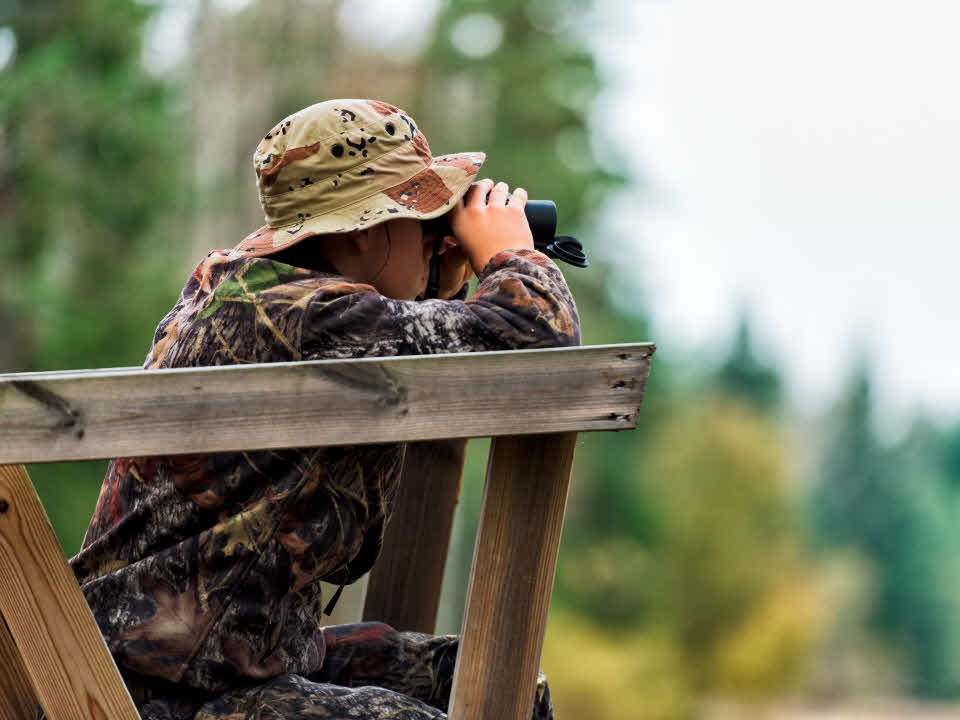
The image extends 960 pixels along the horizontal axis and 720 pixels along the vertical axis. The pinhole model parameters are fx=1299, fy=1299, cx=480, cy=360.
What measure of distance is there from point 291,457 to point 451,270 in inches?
19.7

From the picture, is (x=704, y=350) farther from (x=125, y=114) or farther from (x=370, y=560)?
(x=370, y=560)

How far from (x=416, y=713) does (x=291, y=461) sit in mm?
428

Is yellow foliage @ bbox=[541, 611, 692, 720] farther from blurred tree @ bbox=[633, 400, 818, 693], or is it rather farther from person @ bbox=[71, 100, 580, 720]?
person @ bbox=[71, 100, 580, 720]

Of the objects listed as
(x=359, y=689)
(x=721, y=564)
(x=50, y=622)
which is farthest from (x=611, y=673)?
(x=50, y=622)

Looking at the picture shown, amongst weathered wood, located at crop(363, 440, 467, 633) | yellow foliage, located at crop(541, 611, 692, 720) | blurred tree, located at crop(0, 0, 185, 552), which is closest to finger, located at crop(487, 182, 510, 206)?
weathered wood, located at crop(363, 440, 467, 633)

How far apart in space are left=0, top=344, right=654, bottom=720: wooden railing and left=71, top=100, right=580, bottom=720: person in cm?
15

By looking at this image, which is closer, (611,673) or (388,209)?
(388,209)

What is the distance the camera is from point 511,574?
6.22 ft

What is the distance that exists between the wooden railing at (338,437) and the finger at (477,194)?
1.40 feet

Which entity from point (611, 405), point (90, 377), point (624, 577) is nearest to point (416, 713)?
point (611, 405)

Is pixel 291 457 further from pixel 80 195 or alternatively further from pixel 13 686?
pixel 80 195

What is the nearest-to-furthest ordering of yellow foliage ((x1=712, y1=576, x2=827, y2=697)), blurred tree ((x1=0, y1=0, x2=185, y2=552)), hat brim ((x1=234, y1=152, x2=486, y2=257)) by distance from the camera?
hat brim ((x1=234, y1=152, x2=486, y2=257)) < blurred tree ((x1=0, y1=0, x2=185, y2=552)) < yellow foliage ((x1=712, y1=576, x2=827, y2=697))

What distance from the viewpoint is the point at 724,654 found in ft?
95.6

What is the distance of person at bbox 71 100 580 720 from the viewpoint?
191 centimetres
